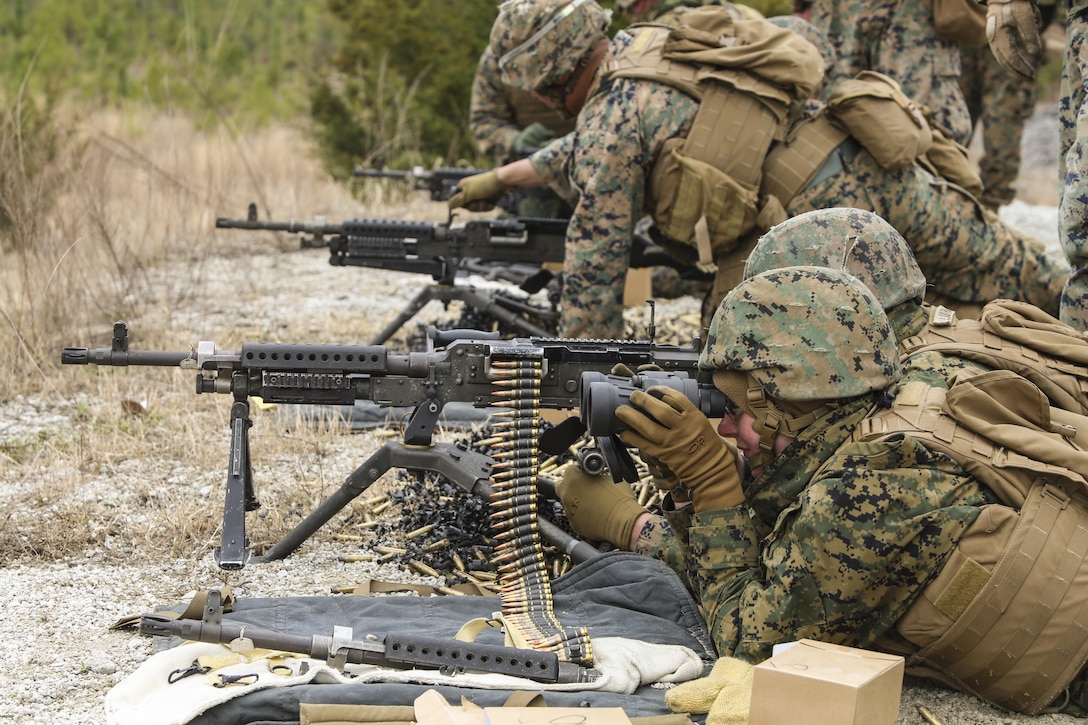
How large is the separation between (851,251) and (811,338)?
1009 millimetres

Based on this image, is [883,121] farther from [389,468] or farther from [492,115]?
[492,115]

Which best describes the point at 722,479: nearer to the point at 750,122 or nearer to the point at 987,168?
the point at 750,122

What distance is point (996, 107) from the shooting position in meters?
10.4

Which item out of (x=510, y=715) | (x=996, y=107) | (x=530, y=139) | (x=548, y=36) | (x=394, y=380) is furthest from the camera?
(x=996, y=107)

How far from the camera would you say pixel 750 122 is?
5.91m

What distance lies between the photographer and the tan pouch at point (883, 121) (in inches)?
227

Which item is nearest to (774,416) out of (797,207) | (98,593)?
(98,593)

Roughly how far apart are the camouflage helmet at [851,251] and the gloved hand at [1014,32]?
159 centimetres

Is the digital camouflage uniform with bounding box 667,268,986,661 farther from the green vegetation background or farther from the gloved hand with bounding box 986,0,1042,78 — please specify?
the green vegetation background

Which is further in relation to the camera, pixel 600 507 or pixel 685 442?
pixel 600 507

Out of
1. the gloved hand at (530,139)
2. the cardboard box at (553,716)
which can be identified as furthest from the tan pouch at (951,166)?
the cardboard box at (553,716)

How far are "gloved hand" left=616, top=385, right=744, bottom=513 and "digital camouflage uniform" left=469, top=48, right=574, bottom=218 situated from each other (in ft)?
19.7

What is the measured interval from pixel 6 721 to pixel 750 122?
4.24 metres

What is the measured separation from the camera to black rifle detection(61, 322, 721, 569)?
13.9 ft
